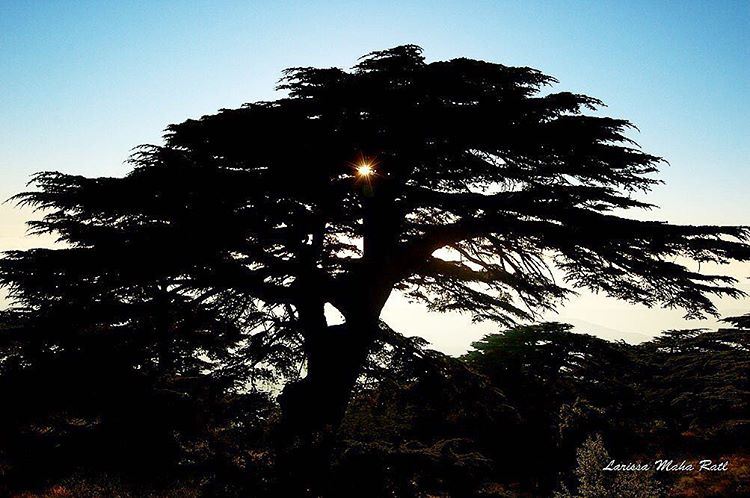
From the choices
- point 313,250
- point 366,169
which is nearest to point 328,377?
point 313,250

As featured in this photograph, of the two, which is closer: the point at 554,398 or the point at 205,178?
the point at 205,178

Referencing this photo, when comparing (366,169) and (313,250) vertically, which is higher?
(366,169)

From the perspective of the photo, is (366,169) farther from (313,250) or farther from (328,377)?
(328,377)

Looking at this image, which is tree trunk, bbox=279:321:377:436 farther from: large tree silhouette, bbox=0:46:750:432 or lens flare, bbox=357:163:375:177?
lens flare, bbox=357:163:375:177

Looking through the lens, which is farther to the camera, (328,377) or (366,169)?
(328,377)

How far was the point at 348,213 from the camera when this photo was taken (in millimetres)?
7594

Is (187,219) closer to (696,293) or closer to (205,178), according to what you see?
(205,178)

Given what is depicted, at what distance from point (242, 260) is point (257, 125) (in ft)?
7.41

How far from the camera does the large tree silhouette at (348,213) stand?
5246 mm

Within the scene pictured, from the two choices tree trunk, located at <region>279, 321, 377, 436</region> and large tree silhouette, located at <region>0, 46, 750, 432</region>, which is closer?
large tree silhouette, located at <region>0, 46, 750, 432</region>

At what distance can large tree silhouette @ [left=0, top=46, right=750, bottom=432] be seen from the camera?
525 cm

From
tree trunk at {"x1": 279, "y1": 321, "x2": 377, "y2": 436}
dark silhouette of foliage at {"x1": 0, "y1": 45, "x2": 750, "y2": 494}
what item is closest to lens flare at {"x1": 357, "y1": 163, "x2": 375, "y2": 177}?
dark silhouette of foliage at {"x1": 0, "y1": 45, "x2": 750, "y2": 494}

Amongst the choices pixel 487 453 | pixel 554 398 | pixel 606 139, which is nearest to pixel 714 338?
pixel 554 398

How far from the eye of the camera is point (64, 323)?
5.23 metres
